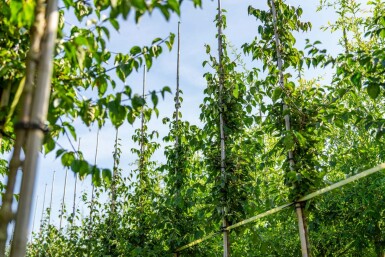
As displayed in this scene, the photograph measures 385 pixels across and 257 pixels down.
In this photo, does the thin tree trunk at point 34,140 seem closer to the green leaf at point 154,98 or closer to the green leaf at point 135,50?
→ the green leaf at point 154,98

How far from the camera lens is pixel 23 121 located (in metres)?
1.32

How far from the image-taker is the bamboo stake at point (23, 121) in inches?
52.3

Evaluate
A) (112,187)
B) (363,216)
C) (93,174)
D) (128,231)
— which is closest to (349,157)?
(363,216)

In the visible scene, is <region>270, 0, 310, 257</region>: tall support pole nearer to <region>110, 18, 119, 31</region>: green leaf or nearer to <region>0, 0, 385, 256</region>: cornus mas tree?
<region>0, 0, 385, 256</region>: cornus mas tree

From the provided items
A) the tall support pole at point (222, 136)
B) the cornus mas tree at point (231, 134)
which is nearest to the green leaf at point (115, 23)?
the cornus mas tree at point (231, 134)

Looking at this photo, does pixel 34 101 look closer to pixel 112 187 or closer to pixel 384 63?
pixel 384 63

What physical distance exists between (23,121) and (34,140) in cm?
8

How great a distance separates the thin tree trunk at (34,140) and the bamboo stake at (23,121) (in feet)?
0.16

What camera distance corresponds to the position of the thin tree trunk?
3.97 ft

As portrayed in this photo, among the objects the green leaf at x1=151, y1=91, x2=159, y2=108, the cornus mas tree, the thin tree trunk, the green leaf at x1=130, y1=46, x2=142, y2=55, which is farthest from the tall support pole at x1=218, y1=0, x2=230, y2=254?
the thin tree trunk

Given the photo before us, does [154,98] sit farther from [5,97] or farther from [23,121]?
[23,121]

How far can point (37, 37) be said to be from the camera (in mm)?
1498

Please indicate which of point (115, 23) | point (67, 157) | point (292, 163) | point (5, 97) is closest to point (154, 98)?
point (115, 23)

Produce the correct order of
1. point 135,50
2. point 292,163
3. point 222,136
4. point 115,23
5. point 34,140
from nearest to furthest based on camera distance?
point 34,140, point 115,23, point 135,50, point 292,163, point 222,136
